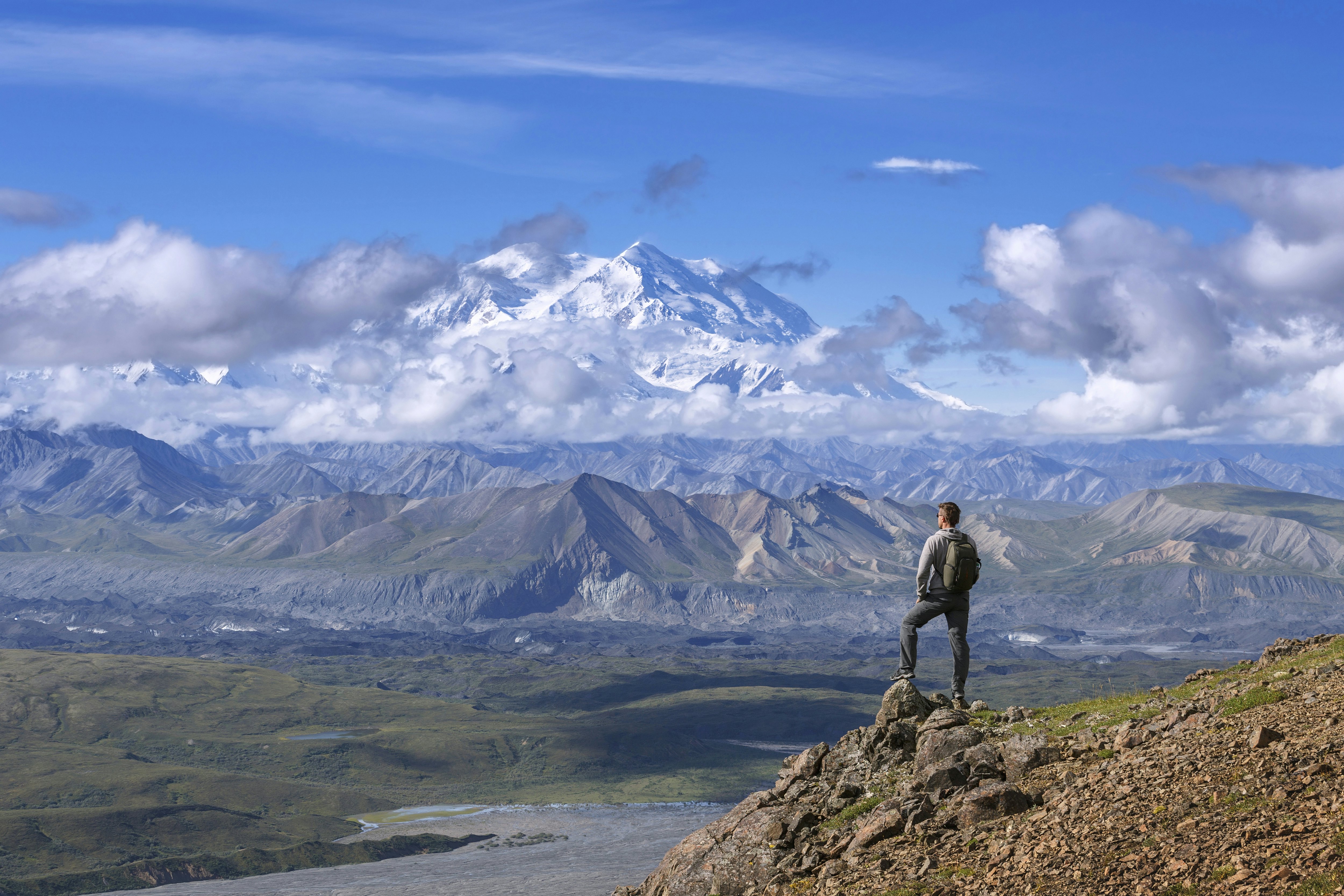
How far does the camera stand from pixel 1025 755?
2802 cm

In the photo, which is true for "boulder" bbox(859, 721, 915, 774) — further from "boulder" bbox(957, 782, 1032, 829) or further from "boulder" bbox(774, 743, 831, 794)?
"boulder" bbox(957, 782, 1032, 829)

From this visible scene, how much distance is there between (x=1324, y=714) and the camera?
2506 centimetres

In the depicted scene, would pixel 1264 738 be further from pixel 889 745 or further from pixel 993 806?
pixel 889 745

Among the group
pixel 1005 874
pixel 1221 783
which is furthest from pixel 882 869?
pixel 1221 783

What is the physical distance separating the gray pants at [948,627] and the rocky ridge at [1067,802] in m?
0.89

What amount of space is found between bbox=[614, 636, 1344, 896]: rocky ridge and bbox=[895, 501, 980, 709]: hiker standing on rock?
1734 millimetres

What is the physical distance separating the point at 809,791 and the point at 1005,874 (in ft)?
Result: 31.5

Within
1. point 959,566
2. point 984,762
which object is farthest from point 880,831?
point 959,566

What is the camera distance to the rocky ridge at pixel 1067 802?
2078 centimetres

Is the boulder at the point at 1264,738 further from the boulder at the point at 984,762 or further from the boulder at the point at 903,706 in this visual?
the boulder at the point at 903,706

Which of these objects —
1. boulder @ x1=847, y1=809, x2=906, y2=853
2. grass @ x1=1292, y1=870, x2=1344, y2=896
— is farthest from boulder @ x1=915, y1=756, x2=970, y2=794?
grass @ x1=1292, y1=870, x2=1344, y2=896

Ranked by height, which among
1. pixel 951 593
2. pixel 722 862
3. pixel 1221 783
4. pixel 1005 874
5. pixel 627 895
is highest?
pixel 951 593

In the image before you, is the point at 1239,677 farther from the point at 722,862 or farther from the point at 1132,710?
the point at 722,862

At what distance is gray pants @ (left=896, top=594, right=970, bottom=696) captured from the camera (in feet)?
102
